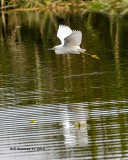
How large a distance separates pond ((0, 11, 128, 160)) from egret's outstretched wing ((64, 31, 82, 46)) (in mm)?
1058

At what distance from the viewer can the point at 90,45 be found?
20812 millimetres

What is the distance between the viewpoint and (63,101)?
12.1m

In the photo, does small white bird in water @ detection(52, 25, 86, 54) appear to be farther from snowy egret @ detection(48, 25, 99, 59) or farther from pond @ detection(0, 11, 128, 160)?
pond @ detection(0, 11, 128, 160)

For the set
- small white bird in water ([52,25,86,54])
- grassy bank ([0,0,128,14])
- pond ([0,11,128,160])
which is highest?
small white bird in water ([52,25,86,54])

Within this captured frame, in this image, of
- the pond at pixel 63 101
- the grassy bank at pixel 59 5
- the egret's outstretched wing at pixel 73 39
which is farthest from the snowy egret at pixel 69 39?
the grassy bank at pixel 59 5

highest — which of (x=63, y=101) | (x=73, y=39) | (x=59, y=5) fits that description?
(x=73, y=39)

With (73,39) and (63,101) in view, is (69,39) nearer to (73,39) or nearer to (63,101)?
(73,39)

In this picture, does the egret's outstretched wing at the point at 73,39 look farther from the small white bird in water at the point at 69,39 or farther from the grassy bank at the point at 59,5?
the grassy bank at the point at 59,5

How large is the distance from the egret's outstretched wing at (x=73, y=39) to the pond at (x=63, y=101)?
3.47 ft

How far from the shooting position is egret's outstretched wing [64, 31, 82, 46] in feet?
41.2

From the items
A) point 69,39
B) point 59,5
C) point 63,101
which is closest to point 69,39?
point 69,39

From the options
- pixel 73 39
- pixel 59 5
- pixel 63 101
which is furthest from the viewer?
pixel 59 5

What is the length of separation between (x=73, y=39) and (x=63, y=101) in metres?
1.55

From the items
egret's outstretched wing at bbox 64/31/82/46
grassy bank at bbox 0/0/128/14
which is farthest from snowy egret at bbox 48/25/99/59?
grassy bank at bbox 0/0/128/14
